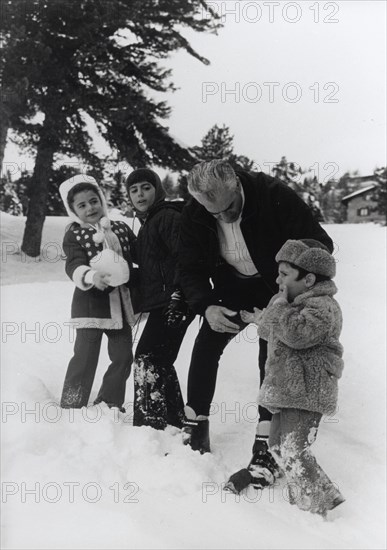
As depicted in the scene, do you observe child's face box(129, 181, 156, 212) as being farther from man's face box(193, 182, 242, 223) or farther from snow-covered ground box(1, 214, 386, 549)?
snow-covered ground box(1, 214, 386, 549)

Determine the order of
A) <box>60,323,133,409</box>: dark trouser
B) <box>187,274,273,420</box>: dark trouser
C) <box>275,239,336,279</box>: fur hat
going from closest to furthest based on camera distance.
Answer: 1. <box>275,239,336,279</box>: fur hat
2. <box>187,274,273,420</box>: dark trouser
3. <box>60,323,133,409</box>: dark trouser

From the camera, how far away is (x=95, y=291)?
9.16 feet

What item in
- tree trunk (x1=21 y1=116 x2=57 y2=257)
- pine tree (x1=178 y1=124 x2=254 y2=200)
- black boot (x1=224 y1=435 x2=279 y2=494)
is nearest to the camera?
black boot (x1=224 y1=435 x2=279 y2=494)

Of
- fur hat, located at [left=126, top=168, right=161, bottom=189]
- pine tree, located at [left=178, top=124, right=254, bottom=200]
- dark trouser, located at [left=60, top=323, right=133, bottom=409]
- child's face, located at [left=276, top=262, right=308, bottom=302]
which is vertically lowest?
dark trouser, located at [left=60, top=323, right=133, bottom=409]

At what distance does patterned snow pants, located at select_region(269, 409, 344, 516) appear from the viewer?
214 centimetres

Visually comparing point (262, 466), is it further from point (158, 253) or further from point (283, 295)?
point (158, 253)

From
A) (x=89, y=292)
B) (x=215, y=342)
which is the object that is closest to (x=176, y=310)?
(x=215, y=342)

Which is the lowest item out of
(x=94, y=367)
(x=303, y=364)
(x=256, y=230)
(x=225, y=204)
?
(x=94, y=367)

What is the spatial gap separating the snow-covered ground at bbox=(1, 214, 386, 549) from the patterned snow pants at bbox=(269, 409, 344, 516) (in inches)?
2.5

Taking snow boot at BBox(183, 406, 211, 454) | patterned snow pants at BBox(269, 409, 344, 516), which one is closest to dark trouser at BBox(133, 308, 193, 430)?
snow boot at BBox(183, 406, 211, 454)

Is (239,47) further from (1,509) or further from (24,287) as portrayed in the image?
(1,509)

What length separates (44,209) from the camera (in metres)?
5.82

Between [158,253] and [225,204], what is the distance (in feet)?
1.78

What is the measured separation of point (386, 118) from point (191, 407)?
91.9 inches
